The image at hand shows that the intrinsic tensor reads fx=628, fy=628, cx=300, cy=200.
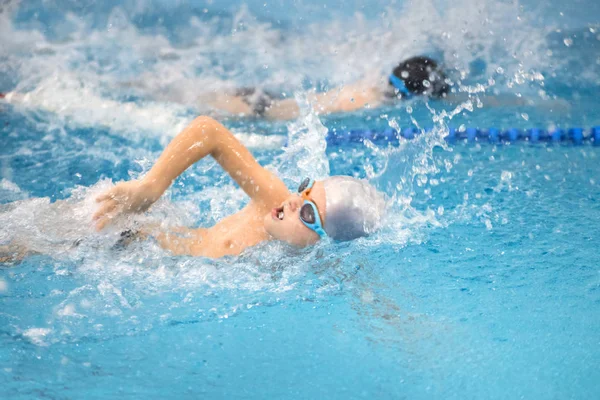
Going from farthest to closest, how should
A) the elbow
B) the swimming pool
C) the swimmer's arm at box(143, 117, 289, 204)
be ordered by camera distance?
1. the elbow
2. the swimmer's arm at box(143, 117, 289, 204)
3. the swimming pool

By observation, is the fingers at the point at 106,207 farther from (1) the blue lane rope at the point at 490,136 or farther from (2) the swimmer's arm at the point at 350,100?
(2) the swimmer's arm at the point at 350,100

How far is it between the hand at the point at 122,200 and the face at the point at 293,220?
24.0 inches

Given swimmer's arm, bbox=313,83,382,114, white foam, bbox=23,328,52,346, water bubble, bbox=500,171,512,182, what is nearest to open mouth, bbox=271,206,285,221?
white foam, bbox=23,328,52,346

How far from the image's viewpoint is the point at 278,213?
321 cm

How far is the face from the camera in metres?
3.15

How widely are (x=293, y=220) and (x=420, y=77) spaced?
3778mm

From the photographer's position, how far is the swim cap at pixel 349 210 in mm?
3119

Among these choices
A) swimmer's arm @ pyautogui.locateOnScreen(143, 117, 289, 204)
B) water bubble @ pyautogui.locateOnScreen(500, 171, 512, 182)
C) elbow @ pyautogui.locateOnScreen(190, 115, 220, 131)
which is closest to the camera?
swimmer's arm @ pyautogui.locateOnScreen(143, 117, 289, 204)

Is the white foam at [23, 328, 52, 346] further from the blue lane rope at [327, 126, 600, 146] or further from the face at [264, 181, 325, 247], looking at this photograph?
the blue lane rope at [327, 126, 600, 146]

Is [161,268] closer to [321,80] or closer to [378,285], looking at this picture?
[378,285]

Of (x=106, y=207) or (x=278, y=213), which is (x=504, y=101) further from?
(x=106, y=207)

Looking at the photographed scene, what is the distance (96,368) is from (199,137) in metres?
1.19

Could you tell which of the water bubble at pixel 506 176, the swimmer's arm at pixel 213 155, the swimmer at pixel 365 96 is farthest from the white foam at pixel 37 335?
the swimmer at pixel 365 96

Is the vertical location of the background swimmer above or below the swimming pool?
above
